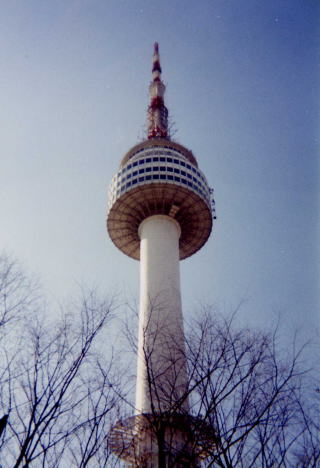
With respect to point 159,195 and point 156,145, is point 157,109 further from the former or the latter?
point 159,195

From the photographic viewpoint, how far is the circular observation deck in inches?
1660

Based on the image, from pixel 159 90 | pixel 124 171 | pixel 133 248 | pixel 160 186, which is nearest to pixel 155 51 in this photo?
pixel 159 90

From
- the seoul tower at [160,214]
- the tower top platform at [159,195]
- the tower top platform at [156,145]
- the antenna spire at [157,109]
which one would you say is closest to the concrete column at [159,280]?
the seoul tower at [160,214]

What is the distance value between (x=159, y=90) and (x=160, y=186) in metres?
19.3

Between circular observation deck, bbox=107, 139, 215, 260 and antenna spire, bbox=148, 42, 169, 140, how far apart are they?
392 cm

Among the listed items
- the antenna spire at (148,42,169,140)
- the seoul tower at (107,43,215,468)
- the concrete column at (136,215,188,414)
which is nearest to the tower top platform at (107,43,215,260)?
the seoul tower at (107,43,215,468)

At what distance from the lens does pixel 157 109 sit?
174ft

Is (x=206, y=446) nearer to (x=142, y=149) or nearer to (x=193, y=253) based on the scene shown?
(x=193, y=253)

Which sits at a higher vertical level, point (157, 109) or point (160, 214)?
point (157, 109)

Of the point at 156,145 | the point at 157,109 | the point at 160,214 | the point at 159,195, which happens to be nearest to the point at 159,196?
the point at 159,195

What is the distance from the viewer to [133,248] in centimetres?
4719

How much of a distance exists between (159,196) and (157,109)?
16867 mm

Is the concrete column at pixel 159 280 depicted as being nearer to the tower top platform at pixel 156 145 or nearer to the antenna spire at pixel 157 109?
the tower top platform at pixel 156 145

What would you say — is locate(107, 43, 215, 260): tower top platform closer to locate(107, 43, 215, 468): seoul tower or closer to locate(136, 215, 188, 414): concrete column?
locate(107, 43, 215, 468): seoul tower
